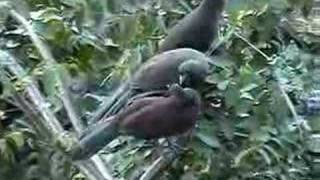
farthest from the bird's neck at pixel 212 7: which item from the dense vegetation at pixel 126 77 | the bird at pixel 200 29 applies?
the dense vegetation at pixel 126 77

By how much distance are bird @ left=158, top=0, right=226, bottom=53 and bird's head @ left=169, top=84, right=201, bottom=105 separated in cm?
19

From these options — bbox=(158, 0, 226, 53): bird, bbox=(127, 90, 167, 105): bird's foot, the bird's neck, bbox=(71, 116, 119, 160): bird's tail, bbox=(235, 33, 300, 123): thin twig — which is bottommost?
bbox=(235, 33, 300, 123): thin twig

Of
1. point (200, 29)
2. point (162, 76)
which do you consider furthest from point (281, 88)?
point (162, 76)

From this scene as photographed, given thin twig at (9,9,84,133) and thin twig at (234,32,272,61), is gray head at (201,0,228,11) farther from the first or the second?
thin twig at (9,9,84,133)

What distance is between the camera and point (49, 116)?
1.35m


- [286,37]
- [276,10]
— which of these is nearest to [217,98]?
[276,10]

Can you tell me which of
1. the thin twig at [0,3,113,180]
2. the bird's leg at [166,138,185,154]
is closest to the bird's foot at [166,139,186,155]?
the bird's leg at [166,138,185,154]

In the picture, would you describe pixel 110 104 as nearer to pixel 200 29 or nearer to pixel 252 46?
pixel 200 29

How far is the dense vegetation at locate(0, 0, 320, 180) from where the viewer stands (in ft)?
4.63

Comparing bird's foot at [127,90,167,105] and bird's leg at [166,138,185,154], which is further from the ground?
bird's foot at [127,90,167,105]

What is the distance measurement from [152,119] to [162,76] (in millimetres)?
73

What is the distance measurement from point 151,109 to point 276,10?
0.43 meters

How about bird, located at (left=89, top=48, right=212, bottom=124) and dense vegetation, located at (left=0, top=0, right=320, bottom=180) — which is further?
dense vegetation, located at (left=0, top=0, right=320, bottom=180)

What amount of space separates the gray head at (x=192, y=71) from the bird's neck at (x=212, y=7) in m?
0.19
